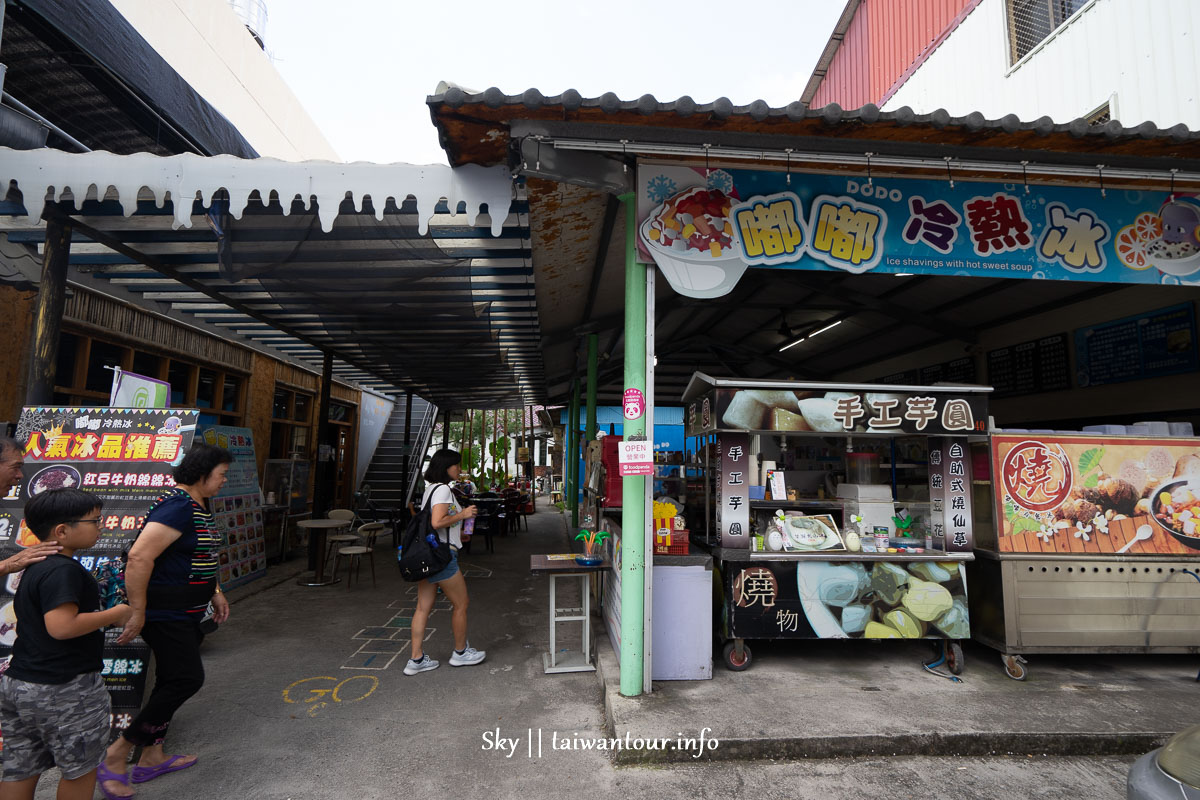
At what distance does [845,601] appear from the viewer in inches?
166

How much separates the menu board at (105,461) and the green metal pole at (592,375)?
5793 mm

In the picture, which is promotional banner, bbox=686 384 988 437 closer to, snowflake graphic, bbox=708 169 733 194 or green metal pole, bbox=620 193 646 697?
green metal pole, bbox=620 193 646 697

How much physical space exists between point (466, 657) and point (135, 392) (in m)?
3.31

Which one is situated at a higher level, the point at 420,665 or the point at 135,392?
the point at 135,392

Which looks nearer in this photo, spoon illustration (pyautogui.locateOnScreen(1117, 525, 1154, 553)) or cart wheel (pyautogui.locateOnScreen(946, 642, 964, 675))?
cart wheel (pyautogui.locateOnScreen(946, 642, 964, 675))

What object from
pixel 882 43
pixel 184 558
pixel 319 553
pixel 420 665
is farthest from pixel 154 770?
pixel 882 43

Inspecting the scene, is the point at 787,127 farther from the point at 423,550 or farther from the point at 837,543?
the point at 423,550

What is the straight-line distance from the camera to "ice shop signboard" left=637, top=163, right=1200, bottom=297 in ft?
12.5

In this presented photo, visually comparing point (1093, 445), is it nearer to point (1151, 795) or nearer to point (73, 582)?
point (1151, 795)

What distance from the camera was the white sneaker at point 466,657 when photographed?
4.54 meters

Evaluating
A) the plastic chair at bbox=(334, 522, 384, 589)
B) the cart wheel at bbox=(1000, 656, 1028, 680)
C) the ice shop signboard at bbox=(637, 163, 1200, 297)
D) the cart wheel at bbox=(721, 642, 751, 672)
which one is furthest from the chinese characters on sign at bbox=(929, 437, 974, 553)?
the plastic chair at bbox=(334, 522, 384, 589)

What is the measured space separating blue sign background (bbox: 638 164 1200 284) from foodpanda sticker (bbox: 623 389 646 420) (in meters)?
1.04

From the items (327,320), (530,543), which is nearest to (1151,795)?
(327,320)

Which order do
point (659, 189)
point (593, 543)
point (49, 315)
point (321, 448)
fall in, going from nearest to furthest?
1. point (659, 189)
2. point (49, 315)
3. point (593, 543)
4. point (321, 448)
